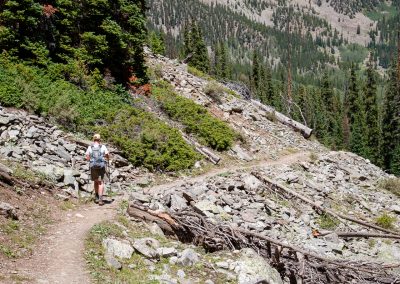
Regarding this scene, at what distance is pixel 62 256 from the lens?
8.55 meters

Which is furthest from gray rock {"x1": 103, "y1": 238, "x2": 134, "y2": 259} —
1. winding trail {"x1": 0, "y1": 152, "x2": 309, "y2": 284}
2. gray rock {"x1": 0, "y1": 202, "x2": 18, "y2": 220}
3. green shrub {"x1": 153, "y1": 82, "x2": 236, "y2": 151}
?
green shrub {"x1": 153, "y1": 82, "x2": 236, "y2": 151}

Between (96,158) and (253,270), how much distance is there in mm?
6475

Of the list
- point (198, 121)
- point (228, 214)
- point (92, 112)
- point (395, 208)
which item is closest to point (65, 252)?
→ point (228, 214)

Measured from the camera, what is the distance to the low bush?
58.0 ft

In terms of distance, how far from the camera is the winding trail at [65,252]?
755 cm

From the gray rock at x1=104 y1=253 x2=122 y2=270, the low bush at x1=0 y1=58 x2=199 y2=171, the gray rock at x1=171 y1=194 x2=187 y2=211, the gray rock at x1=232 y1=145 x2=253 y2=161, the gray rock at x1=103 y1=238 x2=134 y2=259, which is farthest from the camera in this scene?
the gray rock at x1=232 y1=145 x2=253 y2=161

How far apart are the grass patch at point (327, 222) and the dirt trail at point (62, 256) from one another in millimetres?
8952

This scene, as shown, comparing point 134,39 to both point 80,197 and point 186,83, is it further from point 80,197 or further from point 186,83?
point 80,197

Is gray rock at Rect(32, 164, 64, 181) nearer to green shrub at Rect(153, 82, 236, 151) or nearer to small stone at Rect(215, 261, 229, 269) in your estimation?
small stone at Rect(215, 261, 229, 269)

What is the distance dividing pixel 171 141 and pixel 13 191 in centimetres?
1066

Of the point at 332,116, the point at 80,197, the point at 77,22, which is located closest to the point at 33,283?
the point at 80,197

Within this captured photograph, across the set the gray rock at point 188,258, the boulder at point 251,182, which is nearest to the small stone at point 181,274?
the gray rock at point 188,258

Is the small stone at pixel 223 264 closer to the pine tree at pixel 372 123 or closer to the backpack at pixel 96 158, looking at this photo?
the backpack at pixel 96 158

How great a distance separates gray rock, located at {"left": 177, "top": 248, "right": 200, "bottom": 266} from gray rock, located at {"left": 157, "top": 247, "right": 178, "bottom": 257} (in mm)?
198
